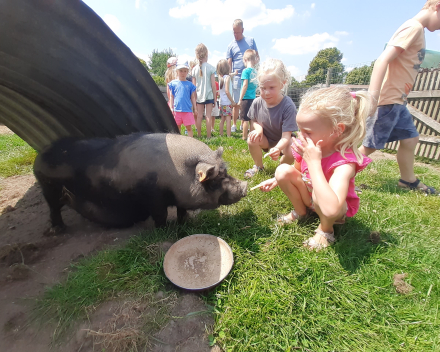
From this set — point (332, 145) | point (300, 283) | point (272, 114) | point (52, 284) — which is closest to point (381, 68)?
point (272, 114)

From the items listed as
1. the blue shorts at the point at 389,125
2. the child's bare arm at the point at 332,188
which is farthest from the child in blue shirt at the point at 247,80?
the child's bare arm at the point at 332,188

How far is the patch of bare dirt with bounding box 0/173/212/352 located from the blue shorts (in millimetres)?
3109

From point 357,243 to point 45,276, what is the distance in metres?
2.97

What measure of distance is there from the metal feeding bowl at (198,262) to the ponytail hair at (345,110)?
139 cm

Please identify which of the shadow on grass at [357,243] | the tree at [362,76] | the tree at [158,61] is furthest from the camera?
the tree at [158,61]

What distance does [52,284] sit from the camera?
7.35 ft

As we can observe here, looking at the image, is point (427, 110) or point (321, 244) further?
point (427, 110)

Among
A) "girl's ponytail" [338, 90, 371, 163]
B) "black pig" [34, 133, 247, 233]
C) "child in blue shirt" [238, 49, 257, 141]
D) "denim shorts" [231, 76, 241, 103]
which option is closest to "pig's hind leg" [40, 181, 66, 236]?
"black pig" [34, 133, 247, 233]

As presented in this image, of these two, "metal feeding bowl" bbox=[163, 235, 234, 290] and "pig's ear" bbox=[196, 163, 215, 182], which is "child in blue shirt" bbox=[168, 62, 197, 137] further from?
"metal feeding bowl" bbox=[163, 235, 234, 290]

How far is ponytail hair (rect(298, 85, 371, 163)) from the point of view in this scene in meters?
2.11

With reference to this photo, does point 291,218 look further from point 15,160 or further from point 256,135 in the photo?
point 15,160

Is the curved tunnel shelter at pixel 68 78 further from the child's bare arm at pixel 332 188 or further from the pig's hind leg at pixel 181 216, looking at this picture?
the child's bare arm at pixel 332 188

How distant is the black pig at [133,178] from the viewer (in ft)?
8.77

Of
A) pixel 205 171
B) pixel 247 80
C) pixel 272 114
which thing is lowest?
pixel 205 171
